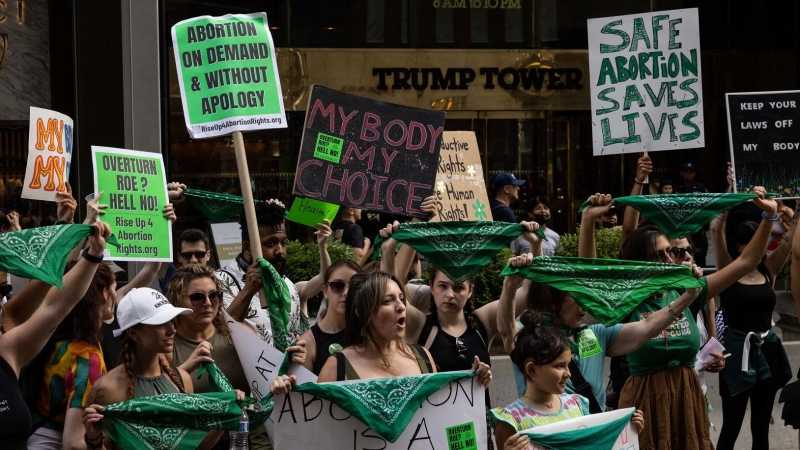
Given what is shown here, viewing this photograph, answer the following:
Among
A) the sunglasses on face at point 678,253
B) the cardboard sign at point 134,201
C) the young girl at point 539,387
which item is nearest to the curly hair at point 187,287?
the cardboard sign at point 134,201

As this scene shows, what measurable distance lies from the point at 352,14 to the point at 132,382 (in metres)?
11.5

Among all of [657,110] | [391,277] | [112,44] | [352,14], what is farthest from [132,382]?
[352,14]

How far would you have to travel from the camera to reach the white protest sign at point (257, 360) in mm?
5531

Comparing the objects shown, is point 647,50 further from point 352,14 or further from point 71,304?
point 352,14

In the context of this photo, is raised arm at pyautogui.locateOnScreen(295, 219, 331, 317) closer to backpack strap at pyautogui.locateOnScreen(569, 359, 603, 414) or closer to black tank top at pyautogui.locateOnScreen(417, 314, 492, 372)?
black tank top at pyautogui.locateOnScreen(417, 314, 492, 372)

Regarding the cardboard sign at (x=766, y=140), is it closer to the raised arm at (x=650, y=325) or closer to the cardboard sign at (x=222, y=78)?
the raised arm at (x=650, y=325)

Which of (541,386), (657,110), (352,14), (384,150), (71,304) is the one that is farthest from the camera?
(352,14)

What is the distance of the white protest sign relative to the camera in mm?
5531

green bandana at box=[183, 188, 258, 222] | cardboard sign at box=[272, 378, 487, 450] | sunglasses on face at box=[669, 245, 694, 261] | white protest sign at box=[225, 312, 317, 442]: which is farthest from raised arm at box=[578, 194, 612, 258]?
green bandana at box=[183, 188, 258, 222]

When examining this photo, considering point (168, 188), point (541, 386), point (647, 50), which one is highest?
point (647, 50)

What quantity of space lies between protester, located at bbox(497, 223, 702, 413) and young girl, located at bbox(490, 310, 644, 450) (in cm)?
49

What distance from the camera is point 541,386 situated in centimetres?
512

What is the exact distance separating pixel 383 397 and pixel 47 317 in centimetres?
141

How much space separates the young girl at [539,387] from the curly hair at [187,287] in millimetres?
1504
